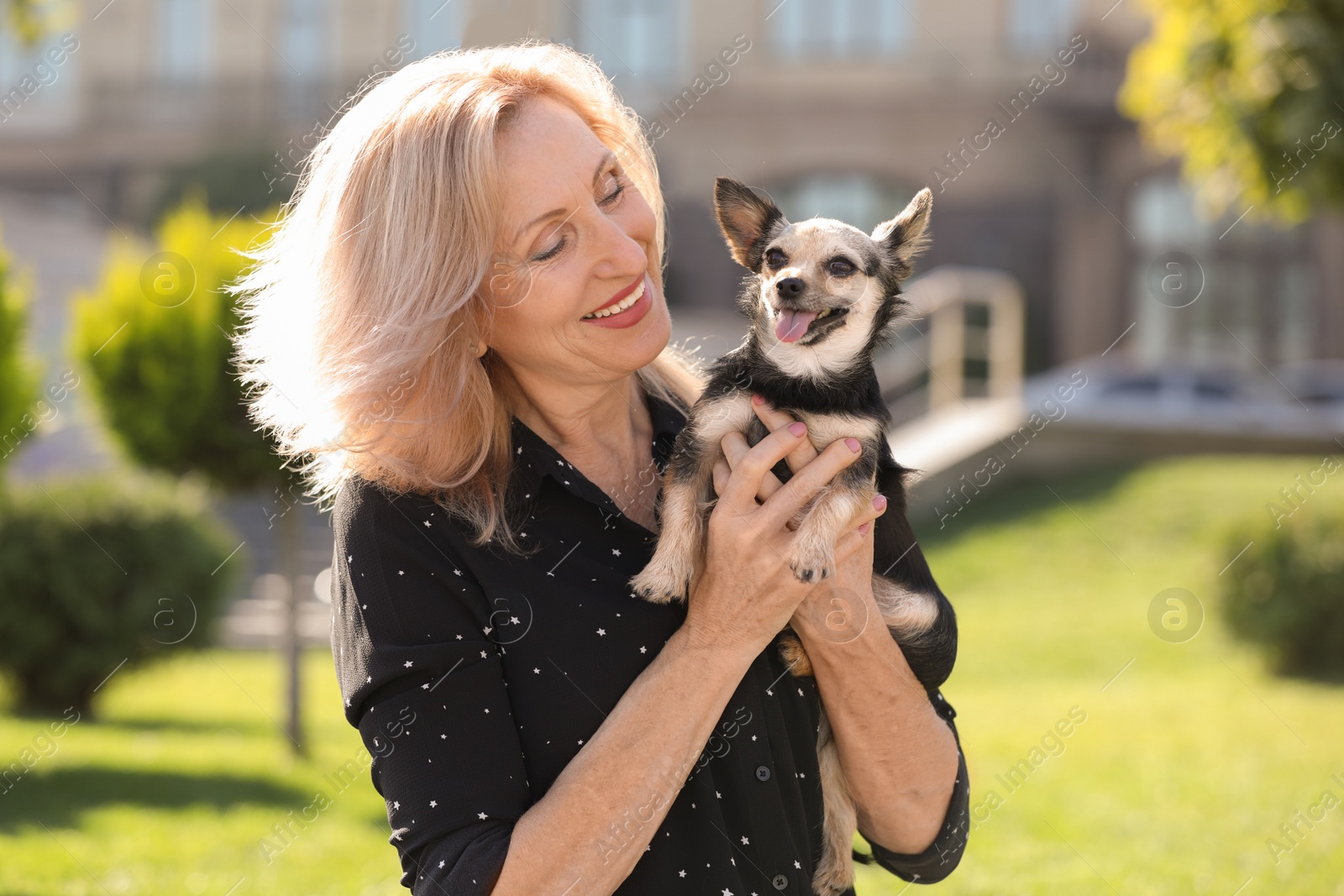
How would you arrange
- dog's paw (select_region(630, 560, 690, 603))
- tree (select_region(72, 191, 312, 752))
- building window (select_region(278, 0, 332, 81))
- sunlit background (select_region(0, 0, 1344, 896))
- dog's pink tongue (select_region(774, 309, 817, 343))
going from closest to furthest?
dog's paw (select_region(630, 560, 690, 603))
dog's pink tongue (select_region(774, 309, 817, 343))
sunlit background (select_region(0, 0, 1344, 896))
tree (select_region(72, 191, 312, 752))
building window (select_region(278, 0, 332, 81))

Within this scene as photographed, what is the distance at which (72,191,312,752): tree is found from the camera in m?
8.02

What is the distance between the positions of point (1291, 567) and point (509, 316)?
9.91 metres

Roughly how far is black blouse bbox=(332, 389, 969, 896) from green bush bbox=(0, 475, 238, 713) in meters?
8.44

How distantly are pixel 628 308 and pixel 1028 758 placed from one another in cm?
606

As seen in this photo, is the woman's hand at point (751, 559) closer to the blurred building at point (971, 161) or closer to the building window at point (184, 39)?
the blurred building at point (971, 161)

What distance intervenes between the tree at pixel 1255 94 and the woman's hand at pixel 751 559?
6.11 metres

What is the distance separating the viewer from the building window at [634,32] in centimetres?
2856

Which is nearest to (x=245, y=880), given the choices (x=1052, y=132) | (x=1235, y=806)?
(x=1235, y=806)

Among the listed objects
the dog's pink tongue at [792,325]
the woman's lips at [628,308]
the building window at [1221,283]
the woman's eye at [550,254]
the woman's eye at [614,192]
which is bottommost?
the building window at [1221,283]

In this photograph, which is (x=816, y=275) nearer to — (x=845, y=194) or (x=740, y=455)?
(x=740, y=455)

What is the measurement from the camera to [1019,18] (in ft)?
91.7

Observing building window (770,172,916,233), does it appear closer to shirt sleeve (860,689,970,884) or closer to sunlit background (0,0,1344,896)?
sunlit background (0,0,1344,896)

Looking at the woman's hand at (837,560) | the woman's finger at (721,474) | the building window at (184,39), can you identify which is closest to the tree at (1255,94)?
the woman's hand at (837,560)

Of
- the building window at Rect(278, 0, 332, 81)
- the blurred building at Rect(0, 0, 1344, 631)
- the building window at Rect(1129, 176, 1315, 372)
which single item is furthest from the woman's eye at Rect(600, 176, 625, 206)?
the building window at Rect(278, 0, 332, 81)
